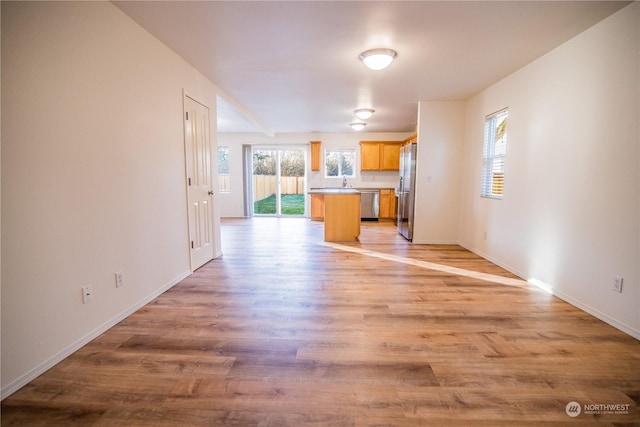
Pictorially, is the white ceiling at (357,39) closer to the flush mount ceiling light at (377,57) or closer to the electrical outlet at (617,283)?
the flush mount ceiling light at (377,57)

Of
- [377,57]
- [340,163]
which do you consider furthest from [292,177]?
[377,57]

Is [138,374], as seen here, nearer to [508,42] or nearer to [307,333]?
[307,333]

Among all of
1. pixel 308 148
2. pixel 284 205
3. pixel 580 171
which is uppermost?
pixel 308 148

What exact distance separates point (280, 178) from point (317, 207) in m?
1.48

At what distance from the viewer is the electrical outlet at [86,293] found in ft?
6.52

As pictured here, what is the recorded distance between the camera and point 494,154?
13.6 ft

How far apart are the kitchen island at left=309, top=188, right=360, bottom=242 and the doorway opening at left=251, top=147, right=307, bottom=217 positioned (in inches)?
120

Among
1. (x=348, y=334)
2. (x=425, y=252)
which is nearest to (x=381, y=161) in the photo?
(x=425, y=252)

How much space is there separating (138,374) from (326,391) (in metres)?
1.12

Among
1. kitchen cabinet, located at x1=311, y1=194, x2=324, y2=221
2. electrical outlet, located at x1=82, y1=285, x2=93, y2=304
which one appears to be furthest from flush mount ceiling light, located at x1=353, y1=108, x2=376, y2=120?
electrical outlet, located at x1=82, y1=285, x2=93, y2=304

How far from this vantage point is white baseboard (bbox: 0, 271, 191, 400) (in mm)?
1539

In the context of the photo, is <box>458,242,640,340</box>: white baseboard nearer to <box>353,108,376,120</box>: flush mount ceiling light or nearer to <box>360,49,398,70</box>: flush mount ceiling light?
<box>360,49,398,70</box>: flush mount ceiling light

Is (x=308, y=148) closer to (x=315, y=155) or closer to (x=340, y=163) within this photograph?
(x=315, y=155)

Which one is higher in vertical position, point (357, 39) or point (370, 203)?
point (357, 39)
